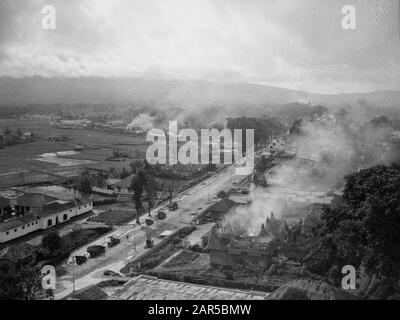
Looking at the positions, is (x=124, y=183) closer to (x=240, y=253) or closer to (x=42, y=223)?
(x=42, y=223)

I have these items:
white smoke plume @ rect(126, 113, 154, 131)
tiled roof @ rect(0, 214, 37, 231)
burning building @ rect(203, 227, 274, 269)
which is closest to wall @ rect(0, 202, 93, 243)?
tiled roof @ rect(0, 214, 37, 231)

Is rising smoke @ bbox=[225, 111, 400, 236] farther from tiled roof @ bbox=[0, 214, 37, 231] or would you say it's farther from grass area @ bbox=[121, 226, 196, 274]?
tiled roof @ bbox=[0, 214, 37, 231]

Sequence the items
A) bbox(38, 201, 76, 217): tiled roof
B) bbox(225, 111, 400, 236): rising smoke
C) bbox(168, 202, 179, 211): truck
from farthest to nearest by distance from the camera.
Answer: bbox(168, 202, 179, 211): truck → bbox(225, 111, 400, 236): rising smoke → bbox(38, 201, 76, 217): tiled roof

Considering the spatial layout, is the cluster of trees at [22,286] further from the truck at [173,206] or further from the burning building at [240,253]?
the truck at [173,206]

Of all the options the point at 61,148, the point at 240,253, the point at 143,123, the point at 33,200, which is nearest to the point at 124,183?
the point at 33,200

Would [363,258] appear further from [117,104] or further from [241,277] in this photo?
[117,104]
